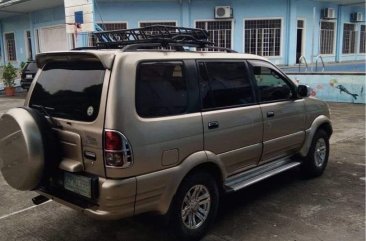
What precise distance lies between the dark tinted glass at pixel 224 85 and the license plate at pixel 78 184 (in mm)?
1329

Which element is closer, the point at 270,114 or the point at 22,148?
the point at 22,148

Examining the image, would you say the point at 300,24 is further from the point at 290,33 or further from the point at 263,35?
the point at 263,35

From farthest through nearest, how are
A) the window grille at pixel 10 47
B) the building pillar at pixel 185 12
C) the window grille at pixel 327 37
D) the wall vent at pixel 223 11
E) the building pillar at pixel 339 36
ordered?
the window grille at pixel 10 47 < the building pillar at pixel 339 36 < the window grille at pixel 327 37 < the building pillar at pixel 185 12 < the wall vent at pixel 223 11

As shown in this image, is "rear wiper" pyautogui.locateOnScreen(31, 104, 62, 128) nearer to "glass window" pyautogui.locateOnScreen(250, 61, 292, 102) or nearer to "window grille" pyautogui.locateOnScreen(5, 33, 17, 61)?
"glass window" pyautogui.locateOnScreen(250, 61, 292, 102)

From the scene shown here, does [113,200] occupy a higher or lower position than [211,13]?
lower

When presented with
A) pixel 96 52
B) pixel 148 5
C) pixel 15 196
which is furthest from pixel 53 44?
pixel 96 52

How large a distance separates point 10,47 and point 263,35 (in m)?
18.9

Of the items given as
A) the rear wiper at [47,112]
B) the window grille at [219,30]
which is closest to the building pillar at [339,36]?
the window grille at [219,30]

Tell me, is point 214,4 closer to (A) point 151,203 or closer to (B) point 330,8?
(B) point 330,8

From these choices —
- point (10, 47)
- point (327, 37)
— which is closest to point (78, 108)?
point (327, 37)

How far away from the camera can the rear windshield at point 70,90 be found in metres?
3.33

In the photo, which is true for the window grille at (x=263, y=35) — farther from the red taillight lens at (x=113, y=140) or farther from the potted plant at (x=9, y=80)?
the red taillight lens at (x=113, y=140)

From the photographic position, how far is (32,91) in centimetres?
403

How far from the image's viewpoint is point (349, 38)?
2445cm
